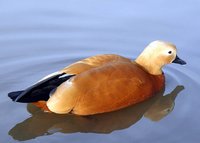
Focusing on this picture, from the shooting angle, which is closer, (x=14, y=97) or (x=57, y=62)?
(x=14, y=97)

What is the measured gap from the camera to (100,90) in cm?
458

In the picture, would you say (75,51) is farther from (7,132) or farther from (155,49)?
(7,132)

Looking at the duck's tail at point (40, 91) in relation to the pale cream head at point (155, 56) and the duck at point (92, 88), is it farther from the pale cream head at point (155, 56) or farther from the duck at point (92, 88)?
the pale cream head at point (155, 56)

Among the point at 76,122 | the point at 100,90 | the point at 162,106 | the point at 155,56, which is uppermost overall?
the point at 155,56

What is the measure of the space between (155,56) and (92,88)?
824 millimetres

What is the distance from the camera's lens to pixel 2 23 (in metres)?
6.25

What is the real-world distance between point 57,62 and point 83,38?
64 cm

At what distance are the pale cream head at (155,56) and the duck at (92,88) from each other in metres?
0.13

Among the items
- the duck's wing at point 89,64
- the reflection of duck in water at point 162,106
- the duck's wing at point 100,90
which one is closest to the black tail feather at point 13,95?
the duck's wing at point 100,90

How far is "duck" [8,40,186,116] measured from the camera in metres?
4.51

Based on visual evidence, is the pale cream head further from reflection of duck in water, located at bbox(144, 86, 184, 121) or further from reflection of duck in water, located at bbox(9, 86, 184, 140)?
reflection of duck in water, located at bbox(9, 86, 184, 140)

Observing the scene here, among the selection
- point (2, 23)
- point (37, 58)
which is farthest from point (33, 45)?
point (2, 23)

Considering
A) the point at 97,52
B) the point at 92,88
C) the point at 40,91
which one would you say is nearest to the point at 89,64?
the point at 92,88

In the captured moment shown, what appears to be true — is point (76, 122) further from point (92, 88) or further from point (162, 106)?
point (162, 106)
